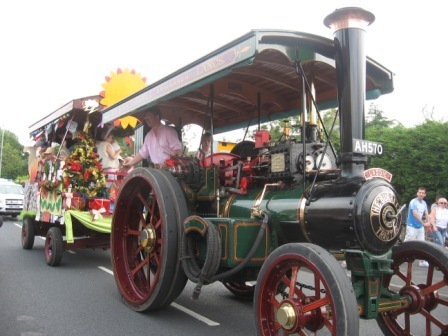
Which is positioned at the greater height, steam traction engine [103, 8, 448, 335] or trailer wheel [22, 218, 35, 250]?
steam traction engine [103, 8, 448, 335]

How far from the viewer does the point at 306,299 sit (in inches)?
116

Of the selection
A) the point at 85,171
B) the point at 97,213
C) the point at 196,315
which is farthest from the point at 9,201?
the point at 196,315

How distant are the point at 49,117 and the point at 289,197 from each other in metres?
5.58

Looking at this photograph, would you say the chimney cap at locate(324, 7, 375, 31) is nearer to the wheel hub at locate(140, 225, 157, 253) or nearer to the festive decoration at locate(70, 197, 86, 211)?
the wheel hub at locate(140, 225, 157, 253)

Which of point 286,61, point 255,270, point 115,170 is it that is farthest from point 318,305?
point 115,170

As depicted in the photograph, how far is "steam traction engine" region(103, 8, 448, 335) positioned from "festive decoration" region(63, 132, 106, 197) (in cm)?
244

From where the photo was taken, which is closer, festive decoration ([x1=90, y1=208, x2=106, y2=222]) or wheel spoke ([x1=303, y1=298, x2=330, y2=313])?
wheel spoke ([x1=303, y1=298, x2=330, y2=313])

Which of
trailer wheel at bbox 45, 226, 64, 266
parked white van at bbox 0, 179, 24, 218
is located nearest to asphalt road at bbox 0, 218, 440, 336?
trailer wheel at bbox 45, 226, 64, 266

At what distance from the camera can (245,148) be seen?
4828 millimetres

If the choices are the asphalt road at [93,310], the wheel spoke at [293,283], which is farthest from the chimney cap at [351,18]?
the asphalt road at [93,310]

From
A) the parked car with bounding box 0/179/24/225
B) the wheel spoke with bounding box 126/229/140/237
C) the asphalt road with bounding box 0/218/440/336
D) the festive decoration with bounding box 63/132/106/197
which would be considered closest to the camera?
the asphalt road with bounding box 0/218/440/336

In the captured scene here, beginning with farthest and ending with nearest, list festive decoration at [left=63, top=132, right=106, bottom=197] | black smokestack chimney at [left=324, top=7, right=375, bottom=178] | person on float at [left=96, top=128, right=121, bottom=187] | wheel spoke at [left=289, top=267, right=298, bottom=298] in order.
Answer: person on float at [left=96, top=128, right=121, bottom=187] < festive decoration at [left=63, top=132, right=106, bottom=197] < black smokestack chimney at [left=324, top=7, right=375, bottom=178] < wheel spoke at [left=289, top=267, right=298, bottom=298]

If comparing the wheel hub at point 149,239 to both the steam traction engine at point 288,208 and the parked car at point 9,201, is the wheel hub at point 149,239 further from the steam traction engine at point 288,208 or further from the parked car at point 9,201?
the parked car at point 9,201

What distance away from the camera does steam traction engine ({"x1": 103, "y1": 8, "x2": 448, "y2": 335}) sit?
292 cm
